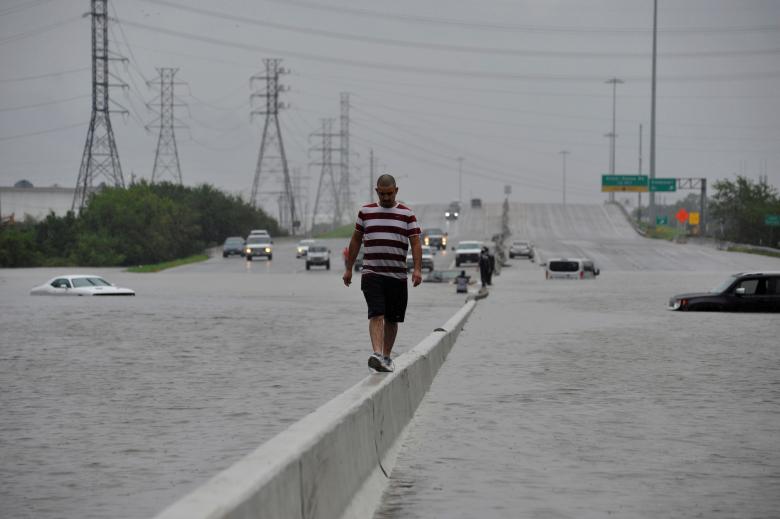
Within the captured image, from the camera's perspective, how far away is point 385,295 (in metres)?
12.1

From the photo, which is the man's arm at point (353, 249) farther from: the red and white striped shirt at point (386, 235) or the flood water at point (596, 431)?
the flood water at point (596, 431)

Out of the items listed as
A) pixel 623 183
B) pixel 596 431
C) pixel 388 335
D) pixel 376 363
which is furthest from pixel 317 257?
pixel 596 431

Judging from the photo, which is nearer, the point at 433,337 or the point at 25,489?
the point at 25,489

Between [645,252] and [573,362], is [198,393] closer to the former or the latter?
[573,362]

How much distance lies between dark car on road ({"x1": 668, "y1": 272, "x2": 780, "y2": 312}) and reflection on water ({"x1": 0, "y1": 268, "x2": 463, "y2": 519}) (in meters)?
6.70

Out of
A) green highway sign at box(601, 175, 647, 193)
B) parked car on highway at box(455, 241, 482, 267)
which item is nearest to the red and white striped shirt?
parked car on highway at box(455, 241, 482, 267)

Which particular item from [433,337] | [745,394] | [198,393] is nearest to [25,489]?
[198,393]

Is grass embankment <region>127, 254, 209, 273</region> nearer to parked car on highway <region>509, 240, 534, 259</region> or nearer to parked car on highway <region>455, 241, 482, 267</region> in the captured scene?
parked car on highway <region>455, 241, 482, 267</region>

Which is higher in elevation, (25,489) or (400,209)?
(400,209)

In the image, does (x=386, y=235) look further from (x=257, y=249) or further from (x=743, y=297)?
(x=257, y=249)

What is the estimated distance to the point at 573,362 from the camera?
18.9 metres

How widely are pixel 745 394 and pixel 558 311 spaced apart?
21.1 meters

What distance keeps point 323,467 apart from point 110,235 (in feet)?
348

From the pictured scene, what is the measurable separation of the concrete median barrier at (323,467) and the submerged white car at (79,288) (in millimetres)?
41319
